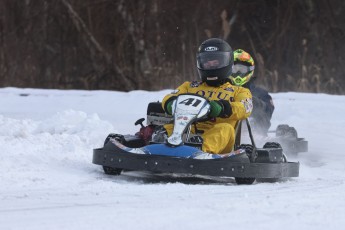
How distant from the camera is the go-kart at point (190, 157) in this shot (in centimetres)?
757

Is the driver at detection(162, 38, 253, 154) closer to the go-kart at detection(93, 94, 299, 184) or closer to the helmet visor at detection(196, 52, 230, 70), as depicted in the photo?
the helmet visor at detection(196, 52, 230, 70)

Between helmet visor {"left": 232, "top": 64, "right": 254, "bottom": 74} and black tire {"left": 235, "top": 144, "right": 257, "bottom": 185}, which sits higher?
helmet visor {"left": 232, "top": 64, "right": 254, "bottom": 74}

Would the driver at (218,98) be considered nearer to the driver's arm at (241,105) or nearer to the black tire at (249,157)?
the driver's arm at (241,105)

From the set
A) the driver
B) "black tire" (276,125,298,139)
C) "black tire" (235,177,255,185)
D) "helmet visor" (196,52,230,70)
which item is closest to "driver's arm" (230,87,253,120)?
the driver

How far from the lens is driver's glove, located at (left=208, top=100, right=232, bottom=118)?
8.14m

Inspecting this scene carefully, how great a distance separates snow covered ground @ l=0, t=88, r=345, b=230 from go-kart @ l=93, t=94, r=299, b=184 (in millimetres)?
129

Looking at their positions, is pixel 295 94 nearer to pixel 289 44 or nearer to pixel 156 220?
pixel 289 44

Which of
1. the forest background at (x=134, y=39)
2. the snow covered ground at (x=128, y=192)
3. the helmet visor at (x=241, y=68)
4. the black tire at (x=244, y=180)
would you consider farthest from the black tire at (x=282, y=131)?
the forest background at (x=134, y=39)

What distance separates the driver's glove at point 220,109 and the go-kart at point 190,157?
0.19 ft

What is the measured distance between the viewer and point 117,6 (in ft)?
71.2

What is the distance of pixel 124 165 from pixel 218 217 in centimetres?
243

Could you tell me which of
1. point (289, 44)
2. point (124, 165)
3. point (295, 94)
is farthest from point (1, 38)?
point (124, 165)

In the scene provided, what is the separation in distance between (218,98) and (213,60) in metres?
0.41

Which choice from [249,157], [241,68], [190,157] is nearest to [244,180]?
[249,157]
